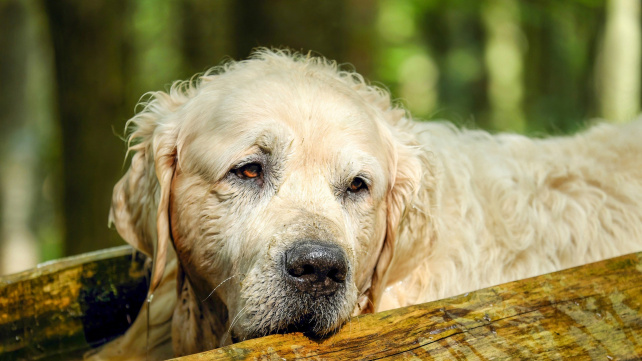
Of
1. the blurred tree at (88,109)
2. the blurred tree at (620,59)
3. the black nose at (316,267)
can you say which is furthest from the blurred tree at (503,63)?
the black nose at (316,267)

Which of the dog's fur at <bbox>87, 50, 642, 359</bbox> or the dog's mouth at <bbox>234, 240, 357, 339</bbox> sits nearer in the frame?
the dog's mouth at <bbox>234, 240, 357, 339</bbox>

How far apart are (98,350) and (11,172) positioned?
373 inches

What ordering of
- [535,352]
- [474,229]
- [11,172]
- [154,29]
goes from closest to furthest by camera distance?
1. [535,352]
2. [474,229]
3. [11,172]
4. [154,29]

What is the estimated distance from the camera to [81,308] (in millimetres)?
3498

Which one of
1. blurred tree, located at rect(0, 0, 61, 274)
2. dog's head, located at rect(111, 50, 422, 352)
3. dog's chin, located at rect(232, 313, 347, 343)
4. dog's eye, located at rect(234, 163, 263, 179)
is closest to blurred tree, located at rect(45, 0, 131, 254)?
blurred tree, located at rect(0, 0, 61, 274)

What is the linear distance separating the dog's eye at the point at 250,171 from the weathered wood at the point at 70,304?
3.43 feet

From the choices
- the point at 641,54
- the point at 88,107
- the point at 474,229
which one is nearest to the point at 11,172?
the point at 88,107

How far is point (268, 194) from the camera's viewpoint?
307 cm

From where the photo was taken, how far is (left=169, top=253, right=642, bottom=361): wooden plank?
209cm

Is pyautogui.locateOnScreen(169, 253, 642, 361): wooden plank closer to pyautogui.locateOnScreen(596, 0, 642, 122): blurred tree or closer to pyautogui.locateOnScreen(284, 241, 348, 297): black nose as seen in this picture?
pyautogui.locateOnScreen(284, 241, 348, 297): black nose

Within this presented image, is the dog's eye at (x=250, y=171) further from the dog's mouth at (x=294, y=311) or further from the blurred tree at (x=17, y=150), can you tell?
the blurred tree at (x=17, y=150)

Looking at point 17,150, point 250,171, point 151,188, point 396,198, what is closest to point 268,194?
point 250,171

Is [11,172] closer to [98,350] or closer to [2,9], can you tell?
[2,9]

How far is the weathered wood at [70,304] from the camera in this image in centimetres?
321
